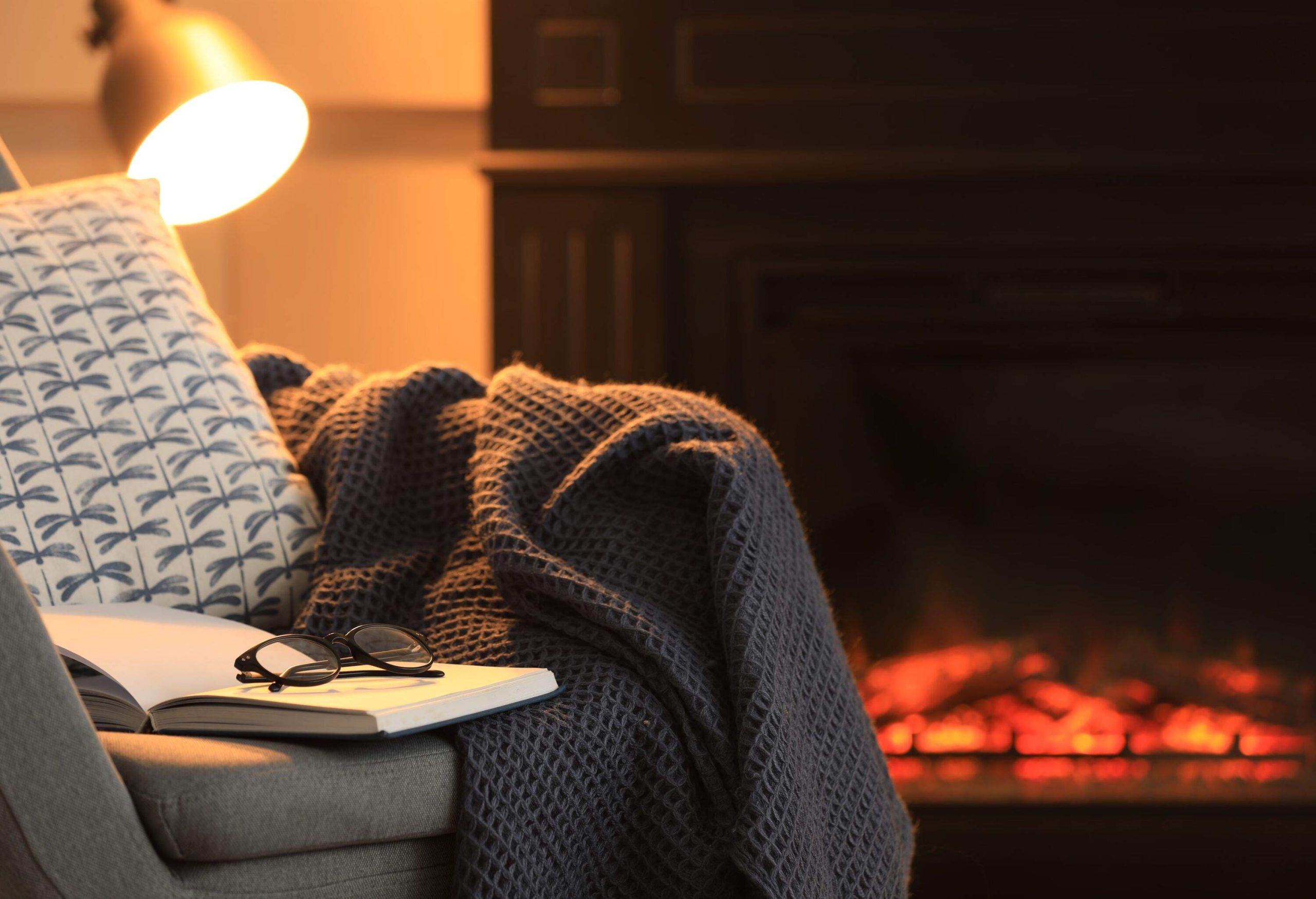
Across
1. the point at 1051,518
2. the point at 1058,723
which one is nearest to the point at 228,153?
the point at 1051,518

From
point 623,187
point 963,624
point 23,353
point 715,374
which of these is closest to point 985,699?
point 963,624

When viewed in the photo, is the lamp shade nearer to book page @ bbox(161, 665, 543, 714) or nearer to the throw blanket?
the throw blanket

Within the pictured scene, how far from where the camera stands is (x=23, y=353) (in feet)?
3.07

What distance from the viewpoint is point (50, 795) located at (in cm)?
60

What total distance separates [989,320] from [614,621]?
1.31 metres

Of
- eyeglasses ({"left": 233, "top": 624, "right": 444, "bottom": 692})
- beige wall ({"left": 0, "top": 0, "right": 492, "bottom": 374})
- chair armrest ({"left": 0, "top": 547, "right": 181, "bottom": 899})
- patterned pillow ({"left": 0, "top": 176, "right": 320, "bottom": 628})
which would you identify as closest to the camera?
chair armrest ({"left": 0, "top": 547, "right": 181, "bottom": 899})

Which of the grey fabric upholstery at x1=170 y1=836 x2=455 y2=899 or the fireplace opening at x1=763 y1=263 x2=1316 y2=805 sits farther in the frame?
the fireplace opening at x1=763 y1=263 x2=1316 y2=805

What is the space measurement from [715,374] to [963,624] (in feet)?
1.84

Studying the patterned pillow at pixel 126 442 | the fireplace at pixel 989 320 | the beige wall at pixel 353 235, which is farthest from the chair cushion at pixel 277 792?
the beige wall at pixel 353 235

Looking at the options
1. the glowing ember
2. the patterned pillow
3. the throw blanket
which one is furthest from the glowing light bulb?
the glowing ember

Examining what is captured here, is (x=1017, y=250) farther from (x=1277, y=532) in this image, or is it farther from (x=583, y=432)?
(x=583, y=432)

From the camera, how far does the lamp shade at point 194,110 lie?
136 centimetres

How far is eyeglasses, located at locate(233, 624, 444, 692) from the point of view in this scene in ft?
2.33

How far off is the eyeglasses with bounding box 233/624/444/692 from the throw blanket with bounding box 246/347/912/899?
6 centimetres
